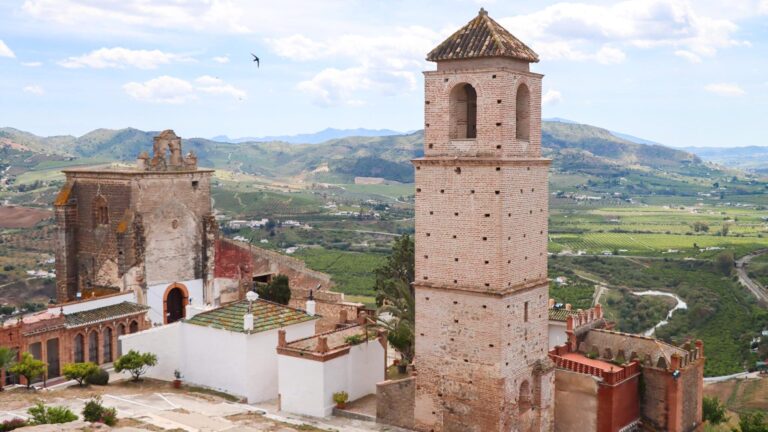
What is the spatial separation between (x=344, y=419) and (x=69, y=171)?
17.1 meters

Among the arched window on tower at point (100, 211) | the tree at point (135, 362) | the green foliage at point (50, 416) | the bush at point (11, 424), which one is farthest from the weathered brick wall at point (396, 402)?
the arched window on tower at point (100, 211)

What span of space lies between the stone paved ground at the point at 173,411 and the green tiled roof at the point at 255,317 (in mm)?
2274

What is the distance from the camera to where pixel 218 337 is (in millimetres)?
25453

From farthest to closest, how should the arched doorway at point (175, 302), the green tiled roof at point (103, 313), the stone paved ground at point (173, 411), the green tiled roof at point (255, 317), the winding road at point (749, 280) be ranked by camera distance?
the winding road at point (749, 280) < the arched doorway at point (175, 302) < the green tiled roof at point (103, 313) < the green tiled roof at point (255, 317) < the stone paved ground at point (173, 411)

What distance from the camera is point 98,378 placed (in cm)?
2558

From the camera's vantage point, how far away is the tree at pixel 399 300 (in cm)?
2623

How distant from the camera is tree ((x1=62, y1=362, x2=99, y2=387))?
976 inches

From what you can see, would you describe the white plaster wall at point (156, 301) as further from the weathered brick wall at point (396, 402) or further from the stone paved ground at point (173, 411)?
the weathered brick wall at point (396, 402)

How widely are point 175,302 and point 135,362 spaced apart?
21.5ft

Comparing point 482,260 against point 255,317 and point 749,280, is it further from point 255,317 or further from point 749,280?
point 749,280

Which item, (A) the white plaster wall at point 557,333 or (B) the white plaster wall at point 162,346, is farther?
(A) the white plaster wall at point 557,333

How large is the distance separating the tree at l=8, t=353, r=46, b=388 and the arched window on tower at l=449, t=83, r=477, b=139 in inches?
564

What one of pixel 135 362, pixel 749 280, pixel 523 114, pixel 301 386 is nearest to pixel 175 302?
pixel 135 362

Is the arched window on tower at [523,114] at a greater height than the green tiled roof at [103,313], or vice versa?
the arched window on tower at [523,114]
